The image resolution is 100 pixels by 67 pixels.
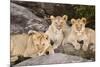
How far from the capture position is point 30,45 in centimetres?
186

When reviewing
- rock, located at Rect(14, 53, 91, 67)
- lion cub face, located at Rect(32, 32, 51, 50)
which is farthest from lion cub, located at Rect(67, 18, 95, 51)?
lion cub face, located at Rect(32, 32, 51, 50)

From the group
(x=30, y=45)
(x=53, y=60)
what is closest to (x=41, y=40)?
(x=30, y=45)

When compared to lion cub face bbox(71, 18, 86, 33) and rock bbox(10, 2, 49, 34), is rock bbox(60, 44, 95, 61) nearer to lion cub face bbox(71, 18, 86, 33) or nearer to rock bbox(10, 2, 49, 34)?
lion cub face bbox(71, 18, 86, 33)

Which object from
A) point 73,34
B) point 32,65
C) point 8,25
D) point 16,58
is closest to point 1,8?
point 8,25

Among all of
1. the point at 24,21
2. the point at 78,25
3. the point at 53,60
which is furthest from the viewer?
the point at 78,25

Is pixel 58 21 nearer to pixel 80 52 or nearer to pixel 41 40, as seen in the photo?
pixel 41 40

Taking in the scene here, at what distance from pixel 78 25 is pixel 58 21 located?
23cm

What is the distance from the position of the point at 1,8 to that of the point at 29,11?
0.85 feet

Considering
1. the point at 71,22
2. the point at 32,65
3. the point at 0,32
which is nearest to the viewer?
the point at 0,32

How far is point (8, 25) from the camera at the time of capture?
1.79 m

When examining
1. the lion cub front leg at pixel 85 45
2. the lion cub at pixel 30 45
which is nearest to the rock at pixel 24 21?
the lion cub at pixel 30 45

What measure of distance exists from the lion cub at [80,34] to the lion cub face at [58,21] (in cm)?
10

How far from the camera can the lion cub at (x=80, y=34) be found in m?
2.03

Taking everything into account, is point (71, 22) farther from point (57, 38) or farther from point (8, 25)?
point (8, 25)
